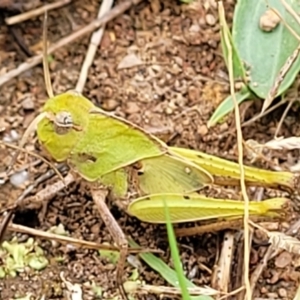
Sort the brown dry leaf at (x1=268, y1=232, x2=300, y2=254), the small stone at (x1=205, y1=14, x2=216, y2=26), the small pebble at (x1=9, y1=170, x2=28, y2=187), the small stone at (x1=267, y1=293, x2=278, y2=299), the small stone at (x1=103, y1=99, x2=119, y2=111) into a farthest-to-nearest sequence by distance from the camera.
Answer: the small stone at (x1=205, y1=14, x2=216, y2=26), the small stone at (x1=103, y1=99, x2=119, y2=111), the small pebble at (x1=9, y1=170, x2=28, y2=187), the small stone at (x1=267, y1=293, x2=278, y2=299), the brown dry leaf at (x1=268, y1=232, x2=300, y2=254)

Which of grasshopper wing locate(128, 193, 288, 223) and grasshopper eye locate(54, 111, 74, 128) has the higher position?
grasshopper eye locate(54, 111, 74, 128)

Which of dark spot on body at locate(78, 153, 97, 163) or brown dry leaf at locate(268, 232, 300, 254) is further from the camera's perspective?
dark spot on body at locate(78, 153, 97, 163)

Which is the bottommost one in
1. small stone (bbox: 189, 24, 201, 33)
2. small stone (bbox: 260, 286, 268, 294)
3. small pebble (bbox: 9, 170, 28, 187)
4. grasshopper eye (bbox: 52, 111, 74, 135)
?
small stone (bbox: 260, 286, 268, 294)

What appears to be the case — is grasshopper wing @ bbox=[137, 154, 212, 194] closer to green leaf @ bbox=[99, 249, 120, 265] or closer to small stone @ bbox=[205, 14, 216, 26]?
green leaf @ bbox=[99, 249, 120, 265]

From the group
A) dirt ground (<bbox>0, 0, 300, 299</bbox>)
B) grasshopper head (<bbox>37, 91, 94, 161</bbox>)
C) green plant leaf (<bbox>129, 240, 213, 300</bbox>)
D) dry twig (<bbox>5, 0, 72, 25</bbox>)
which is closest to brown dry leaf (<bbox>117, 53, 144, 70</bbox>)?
dirt ground (<bbox>0, 0, 300, 299</bbox>)

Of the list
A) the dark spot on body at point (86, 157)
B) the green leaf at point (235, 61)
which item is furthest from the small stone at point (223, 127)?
the dark spot on body at point (86, 157)

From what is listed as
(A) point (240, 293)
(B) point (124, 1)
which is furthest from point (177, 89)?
(A) point (240, 293)

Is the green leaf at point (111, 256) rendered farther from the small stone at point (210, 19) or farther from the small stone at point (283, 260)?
the small stone at point (210, 19)
